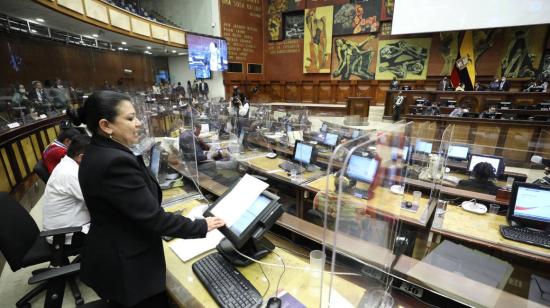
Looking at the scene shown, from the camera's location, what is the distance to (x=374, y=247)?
115cm

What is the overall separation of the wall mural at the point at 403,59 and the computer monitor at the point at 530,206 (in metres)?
9.12

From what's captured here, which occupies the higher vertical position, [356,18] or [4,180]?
[356,18]

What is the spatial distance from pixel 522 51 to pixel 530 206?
30.0 ft

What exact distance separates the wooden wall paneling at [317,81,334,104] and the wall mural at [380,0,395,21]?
3301 mm

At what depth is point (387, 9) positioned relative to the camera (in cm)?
1022

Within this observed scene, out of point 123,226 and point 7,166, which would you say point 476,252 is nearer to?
point 123,226

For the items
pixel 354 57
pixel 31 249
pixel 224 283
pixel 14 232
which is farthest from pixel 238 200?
pixel 354 57

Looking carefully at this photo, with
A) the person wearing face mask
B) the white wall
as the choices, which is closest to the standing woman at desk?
the person wearing face mask

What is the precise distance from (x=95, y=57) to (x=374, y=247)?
13.1m

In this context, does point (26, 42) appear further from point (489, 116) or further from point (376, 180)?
point (489, 116)

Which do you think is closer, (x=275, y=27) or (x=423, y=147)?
(x=423, y=147)

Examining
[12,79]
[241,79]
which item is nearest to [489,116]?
[241,79]

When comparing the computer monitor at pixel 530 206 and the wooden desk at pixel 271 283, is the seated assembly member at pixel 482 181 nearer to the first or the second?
the computer monitor at pixel 530 206

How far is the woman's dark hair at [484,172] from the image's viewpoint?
3.12 metres
